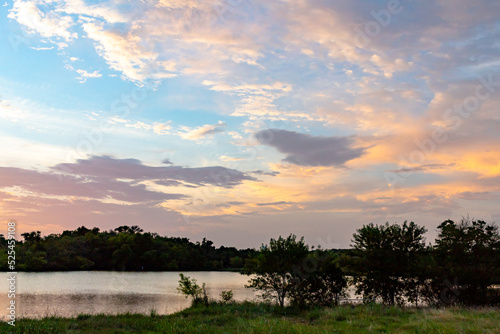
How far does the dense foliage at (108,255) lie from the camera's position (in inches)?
4613

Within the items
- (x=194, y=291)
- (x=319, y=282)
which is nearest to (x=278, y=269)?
(x=319, y=282)

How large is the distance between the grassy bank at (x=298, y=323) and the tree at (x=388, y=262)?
3.53 m

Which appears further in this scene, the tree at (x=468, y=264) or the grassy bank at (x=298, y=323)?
the tree at (x=468, y=264)

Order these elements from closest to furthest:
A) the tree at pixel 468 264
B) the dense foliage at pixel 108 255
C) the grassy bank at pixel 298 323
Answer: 1. the grassy bank at pixel 298 323
2. the tree at pixel 468 264
3. the dense foliage at pixel 108 255

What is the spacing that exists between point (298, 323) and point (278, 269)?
10.0 m

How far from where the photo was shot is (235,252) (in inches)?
7293

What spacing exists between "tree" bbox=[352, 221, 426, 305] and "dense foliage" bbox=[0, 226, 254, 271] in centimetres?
10949

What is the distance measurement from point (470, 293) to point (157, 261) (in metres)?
126

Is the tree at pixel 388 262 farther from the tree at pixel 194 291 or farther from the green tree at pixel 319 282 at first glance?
the tree at pixel 194 291

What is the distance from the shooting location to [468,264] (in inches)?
1220

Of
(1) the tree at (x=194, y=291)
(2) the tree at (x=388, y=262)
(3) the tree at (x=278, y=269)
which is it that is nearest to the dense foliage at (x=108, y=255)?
(1) the tree at (x=194, y=291)

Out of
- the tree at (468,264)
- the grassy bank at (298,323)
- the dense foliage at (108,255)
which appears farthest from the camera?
the dense foliage at (108,255)

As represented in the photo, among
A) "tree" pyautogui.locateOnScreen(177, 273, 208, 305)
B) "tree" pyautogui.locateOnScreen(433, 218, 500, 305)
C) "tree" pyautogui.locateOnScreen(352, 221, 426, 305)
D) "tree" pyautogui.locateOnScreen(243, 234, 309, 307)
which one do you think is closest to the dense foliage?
"tree" pyautogui.locateOnScreen(177, 273, 208, 305)

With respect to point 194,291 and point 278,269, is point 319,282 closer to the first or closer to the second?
point 278,269
